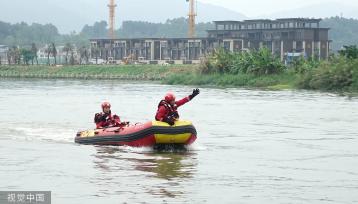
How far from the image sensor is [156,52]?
188875mm

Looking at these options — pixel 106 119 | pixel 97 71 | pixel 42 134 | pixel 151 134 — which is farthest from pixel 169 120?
pixel 97 71

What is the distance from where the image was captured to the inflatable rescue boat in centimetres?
2942

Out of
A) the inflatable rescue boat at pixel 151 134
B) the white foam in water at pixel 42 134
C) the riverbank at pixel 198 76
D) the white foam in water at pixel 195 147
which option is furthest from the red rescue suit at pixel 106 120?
the riverbank at pixel 198 76

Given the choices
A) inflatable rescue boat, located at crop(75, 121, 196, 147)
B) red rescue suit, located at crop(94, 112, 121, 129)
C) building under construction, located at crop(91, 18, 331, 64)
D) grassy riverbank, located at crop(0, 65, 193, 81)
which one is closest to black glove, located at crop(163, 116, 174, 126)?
inflatable rescue boat, located at crop(75, 121, 196, 147)

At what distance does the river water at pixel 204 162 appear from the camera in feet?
71.7

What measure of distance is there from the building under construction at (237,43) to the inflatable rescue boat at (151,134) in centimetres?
12756

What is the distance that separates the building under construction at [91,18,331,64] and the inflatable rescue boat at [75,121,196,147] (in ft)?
418

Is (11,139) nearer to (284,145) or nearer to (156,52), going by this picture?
(284,145)

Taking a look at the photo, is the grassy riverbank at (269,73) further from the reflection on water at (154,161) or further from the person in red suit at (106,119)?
the reflection on water at (154,161)

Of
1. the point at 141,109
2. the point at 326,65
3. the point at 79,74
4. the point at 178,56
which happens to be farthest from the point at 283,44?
the point at 141,109

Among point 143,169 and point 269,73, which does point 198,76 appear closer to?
point 269,73

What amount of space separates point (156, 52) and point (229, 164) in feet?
532

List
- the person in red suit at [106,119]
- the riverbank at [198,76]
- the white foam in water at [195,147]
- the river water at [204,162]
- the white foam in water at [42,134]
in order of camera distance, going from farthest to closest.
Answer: the riverbank at [198,76]
the white foam in water at [42,134]
the person in red suit at [106,119]
the white foam in water at [195,147]
the river water at [204,162]

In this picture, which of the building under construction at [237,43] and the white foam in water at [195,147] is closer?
the white foam in water at [195,147]
